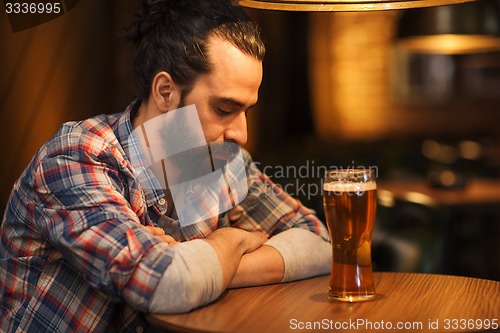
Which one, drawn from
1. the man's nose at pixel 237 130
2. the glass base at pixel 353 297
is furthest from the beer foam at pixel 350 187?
the man's nose at pixel 237 130

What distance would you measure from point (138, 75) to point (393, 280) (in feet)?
2.80

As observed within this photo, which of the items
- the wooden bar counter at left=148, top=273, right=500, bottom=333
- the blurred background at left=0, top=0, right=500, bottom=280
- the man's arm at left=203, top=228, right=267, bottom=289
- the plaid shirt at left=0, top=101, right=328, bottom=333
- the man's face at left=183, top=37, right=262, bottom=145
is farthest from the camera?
the blurred background at left=0, top=0, right=500, bottom=280

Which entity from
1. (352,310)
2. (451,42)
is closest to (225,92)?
(352,310)

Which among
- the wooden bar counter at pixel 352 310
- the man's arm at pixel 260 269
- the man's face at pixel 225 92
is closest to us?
the wooden bar counter at pixel 352 310

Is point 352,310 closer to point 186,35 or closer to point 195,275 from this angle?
point 195,275

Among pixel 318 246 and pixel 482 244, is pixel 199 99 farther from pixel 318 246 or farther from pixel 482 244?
pixel 482 244

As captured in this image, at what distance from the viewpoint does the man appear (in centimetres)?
162

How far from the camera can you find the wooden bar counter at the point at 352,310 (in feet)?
4.93

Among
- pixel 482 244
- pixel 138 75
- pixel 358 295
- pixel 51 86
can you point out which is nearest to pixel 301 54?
pixel 482 244

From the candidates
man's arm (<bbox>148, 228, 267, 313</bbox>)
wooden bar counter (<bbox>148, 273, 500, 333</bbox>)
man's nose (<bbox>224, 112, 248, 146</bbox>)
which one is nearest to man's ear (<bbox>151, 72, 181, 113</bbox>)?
man's nose (<bbox>224, 112, 248, 146</bbox>)

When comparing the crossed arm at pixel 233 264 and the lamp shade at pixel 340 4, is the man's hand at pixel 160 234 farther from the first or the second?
the lamp shade at pixel 340 4

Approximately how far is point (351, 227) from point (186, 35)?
0.66 meters

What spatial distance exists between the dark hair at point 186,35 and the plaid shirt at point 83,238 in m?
0.17

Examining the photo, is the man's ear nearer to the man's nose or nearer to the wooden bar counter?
the man's nose
